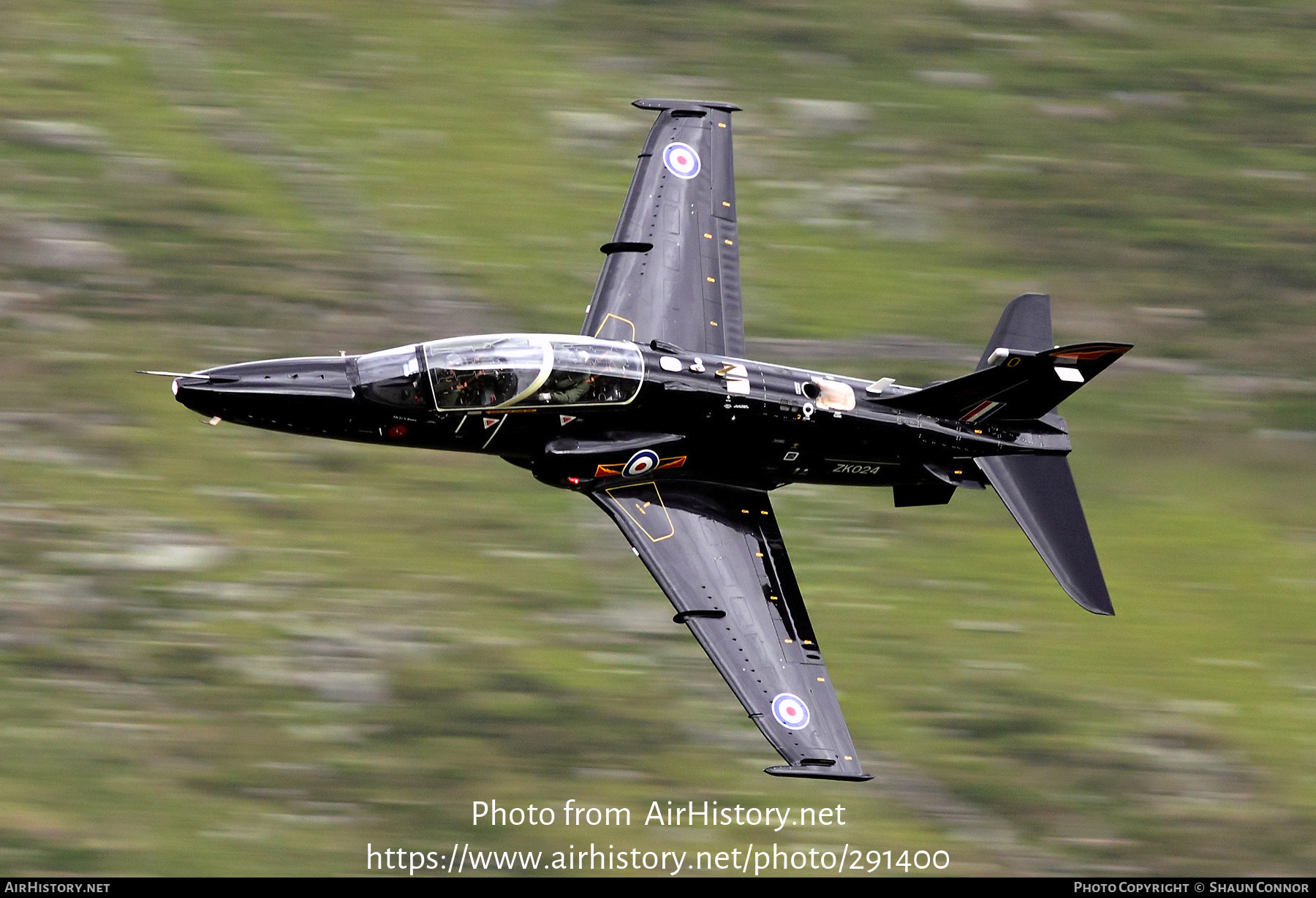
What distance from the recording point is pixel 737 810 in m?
24.4

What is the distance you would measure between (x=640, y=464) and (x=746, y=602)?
8.94 ft

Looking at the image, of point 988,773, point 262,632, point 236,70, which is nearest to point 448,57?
point 236,70

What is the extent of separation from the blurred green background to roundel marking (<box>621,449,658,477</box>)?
3784mm

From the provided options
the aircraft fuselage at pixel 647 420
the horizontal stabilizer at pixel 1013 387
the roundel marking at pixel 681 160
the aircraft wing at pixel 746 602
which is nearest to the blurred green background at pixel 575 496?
the aircraft wing at pixel 746 602

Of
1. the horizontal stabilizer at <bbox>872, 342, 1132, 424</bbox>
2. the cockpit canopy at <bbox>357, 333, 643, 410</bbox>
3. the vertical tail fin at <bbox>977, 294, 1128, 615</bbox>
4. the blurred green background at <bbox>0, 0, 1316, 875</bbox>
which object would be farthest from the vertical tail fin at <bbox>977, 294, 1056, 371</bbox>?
the cockpit canopy at <bbox>357, 333, 643, 410</bbox>

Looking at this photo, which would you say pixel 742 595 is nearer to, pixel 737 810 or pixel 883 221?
pixel 737 810

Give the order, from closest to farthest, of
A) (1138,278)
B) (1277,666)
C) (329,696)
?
1. (329,696)
2. (1277,666)
3. (1138,278)

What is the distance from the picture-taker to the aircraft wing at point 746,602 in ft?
70.7

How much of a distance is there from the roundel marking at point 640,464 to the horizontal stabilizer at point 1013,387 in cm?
382

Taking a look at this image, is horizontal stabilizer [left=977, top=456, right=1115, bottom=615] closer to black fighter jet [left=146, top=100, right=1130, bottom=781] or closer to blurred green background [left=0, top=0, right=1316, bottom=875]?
black fighter jet [left=146, top=100, right=1130, bottom=781]

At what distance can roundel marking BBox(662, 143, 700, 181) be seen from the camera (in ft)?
87.6

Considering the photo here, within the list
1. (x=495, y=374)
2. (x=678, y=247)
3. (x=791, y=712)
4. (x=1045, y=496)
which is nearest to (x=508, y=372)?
(x=495, y=374)

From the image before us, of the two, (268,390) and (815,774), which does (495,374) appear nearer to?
(268,390)

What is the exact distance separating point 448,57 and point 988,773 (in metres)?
19.8
